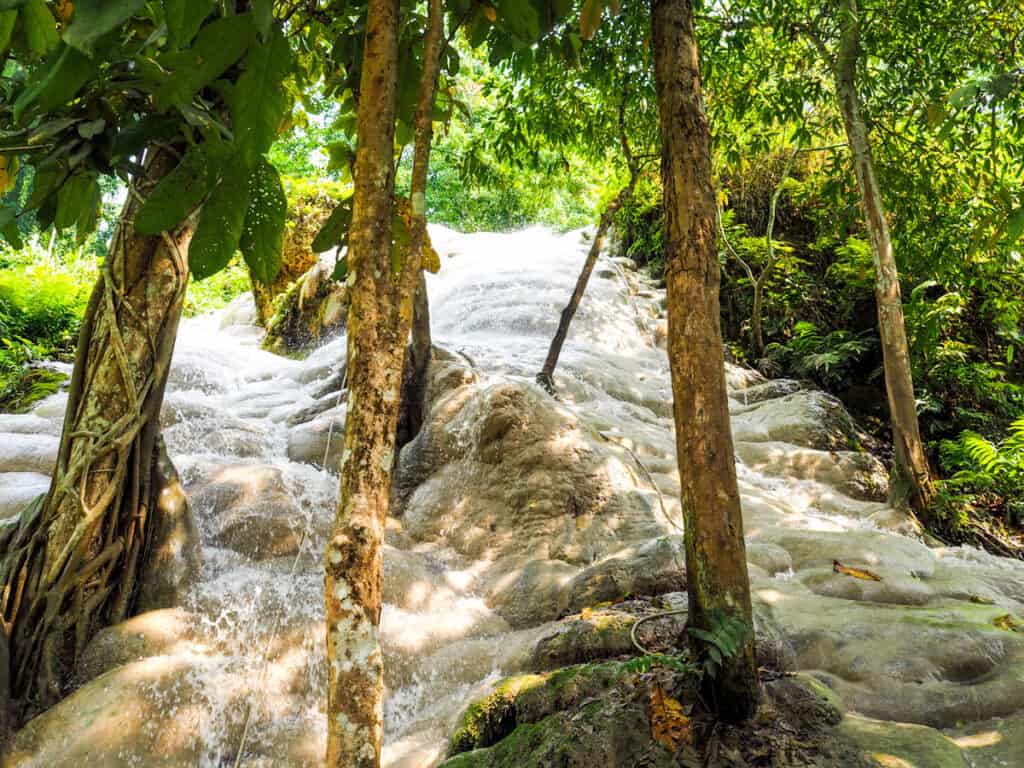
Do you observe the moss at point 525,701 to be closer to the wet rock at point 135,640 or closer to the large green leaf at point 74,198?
the wet rock at point 135,640

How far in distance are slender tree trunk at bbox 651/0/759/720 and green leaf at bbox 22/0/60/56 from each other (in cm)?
131

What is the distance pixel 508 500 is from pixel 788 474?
115 inches

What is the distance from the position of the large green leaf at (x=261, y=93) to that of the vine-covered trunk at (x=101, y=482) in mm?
1831

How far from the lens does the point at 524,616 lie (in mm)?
3160

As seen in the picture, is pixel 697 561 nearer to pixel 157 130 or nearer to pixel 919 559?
pixel 157 130

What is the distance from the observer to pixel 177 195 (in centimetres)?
96

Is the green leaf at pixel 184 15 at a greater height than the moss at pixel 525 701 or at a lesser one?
greater

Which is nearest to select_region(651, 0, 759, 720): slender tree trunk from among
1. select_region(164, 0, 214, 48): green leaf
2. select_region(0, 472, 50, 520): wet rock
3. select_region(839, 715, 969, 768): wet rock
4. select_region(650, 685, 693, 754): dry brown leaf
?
select_region(650, 685, 693, 754): dry brown leaf

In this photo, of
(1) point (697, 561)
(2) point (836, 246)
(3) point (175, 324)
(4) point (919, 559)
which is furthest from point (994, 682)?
(2) point (836, 246)

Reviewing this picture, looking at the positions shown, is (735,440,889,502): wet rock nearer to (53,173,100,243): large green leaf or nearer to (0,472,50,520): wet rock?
(0,472,50,520): wet rock

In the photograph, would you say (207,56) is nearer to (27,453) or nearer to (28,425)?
(27,453)

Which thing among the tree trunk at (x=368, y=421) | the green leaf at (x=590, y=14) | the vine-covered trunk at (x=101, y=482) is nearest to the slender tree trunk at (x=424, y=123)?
the tree trunk at (x=368, y=421)

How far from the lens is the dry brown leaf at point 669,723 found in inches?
62.7

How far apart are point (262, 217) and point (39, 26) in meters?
0.34
